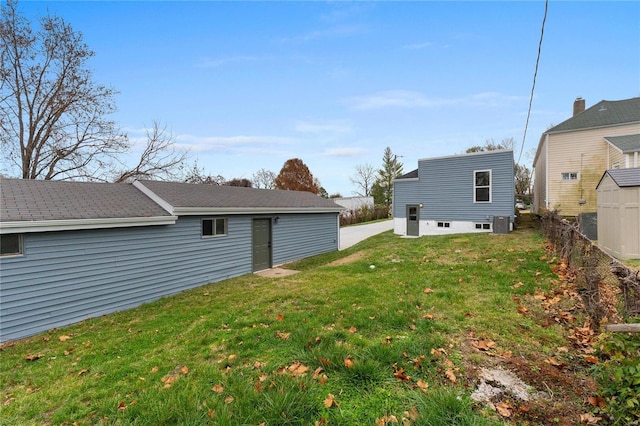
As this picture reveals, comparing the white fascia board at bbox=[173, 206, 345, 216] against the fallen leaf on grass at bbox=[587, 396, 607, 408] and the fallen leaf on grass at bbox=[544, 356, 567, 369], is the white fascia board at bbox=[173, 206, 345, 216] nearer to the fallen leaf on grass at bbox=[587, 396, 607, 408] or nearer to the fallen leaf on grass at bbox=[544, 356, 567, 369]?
the fallen leaf on grass at bbox=[544, 356, 567, 369]

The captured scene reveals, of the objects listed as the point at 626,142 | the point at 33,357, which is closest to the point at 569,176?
the point at 626,142

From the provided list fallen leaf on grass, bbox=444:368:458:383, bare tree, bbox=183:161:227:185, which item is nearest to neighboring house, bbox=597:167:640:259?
fallen leaf on grass, bbox=444:368:458:383

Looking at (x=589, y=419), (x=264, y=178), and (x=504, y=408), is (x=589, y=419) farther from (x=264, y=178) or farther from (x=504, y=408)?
(x=264, y=178)

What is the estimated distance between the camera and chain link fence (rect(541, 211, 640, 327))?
3045 millimetres

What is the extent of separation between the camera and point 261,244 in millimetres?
11578

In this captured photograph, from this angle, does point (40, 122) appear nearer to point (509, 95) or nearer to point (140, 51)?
point (140, 51)

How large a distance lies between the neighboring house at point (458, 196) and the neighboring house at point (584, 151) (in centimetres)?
459

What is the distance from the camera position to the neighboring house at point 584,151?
14.3 metres

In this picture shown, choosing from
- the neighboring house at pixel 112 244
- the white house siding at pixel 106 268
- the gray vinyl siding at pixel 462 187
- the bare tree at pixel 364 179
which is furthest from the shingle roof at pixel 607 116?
the bare tree at pixel 364 179

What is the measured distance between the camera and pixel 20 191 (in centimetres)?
691

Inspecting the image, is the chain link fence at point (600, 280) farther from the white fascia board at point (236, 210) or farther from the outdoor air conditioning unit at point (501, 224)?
the white fascia board at point (236, 210)

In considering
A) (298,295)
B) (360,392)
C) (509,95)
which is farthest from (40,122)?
(509,95)

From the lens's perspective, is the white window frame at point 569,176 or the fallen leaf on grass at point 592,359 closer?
the fallen leaf on grass at point 592,359

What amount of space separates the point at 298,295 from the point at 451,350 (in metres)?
3.56
